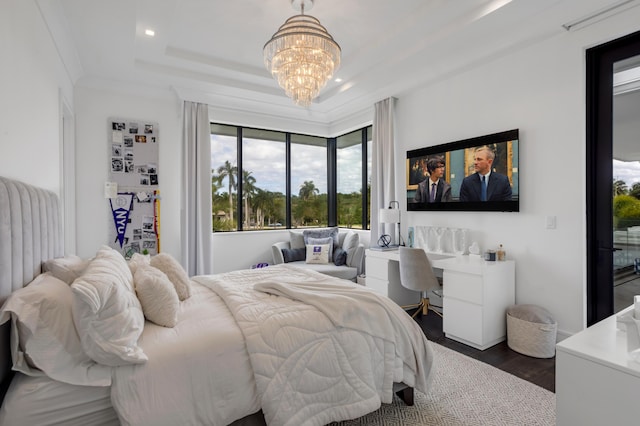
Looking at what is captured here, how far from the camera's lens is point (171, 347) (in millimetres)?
1513

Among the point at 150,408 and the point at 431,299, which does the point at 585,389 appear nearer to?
the point at 150,408

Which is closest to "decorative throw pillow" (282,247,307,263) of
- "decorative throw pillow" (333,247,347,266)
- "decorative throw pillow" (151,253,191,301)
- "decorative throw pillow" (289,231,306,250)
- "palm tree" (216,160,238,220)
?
"decorative throw pillow" (289,231,306,250)

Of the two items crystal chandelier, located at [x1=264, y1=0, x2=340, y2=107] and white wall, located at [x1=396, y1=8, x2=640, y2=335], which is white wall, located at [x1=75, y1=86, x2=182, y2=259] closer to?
crystal chandelier, located at [x1=264, y1=0, x2=340, y2=107]

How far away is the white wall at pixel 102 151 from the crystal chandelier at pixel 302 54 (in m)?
2.42

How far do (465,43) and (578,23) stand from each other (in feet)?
2.84

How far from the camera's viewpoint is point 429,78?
3918 millimetres

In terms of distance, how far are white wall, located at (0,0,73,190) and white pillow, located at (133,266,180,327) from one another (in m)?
0.91

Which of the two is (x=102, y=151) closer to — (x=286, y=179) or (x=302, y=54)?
(x=286, y=179)

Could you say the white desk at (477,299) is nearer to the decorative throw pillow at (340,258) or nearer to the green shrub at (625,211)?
the green shrub at (625,211)

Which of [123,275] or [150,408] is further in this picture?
[123,275]

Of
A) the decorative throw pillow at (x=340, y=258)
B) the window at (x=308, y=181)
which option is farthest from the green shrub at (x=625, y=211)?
the window at (x=308, y=181)

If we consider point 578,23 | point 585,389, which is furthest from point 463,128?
point 585,389

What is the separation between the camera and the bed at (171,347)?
1.32 metres

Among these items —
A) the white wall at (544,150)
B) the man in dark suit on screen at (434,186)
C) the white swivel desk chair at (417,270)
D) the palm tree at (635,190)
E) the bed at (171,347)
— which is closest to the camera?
the bed at (171,347)
